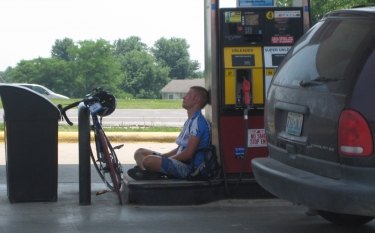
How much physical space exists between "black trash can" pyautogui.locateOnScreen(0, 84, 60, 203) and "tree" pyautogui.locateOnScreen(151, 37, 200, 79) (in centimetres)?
7394

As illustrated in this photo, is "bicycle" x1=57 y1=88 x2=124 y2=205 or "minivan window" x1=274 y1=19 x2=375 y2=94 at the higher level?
"minivan window" x1=274 y1=19 x2=375 y2=94

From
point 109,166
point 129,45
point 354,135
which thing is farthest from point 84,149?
point 129,45

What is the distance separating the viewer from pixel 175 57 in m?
85.6

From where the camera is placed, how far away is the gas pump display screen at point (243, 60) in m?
6.29

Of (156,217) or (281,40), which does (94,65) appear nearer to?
(281,40)

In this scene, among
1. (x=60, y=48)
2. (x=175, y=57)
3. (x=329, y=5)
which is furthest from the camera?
(x=60, y=48)

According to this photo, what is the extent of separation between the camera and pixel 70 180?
8.01 m

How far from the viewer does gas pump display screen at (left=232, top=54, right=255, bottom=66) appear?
20.6ft

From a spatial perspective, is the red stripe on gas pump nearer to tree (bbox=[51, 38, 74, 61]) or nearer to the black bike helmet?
the black bike helmet

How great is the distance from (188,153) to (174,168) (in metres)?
0.21

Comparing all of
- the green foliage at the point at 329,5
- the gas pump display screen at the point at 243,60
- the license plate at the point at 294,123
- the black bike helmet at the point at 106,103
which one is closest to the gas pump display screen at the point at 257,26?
the gas pump display screen at the point at 243,60

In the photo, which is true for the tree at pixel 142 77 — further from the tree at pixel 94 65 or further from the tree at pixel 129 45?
the tree at pixel 129 45

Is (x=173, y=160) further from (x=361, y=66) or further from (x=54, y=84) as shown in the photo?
(x=54, y=84)

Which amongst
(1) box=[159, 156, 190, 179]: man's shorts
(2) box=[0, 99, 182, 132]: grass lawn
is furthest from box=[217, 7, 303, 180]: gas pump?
(2) box=[0, 99, 182, 132]: grass lawn
